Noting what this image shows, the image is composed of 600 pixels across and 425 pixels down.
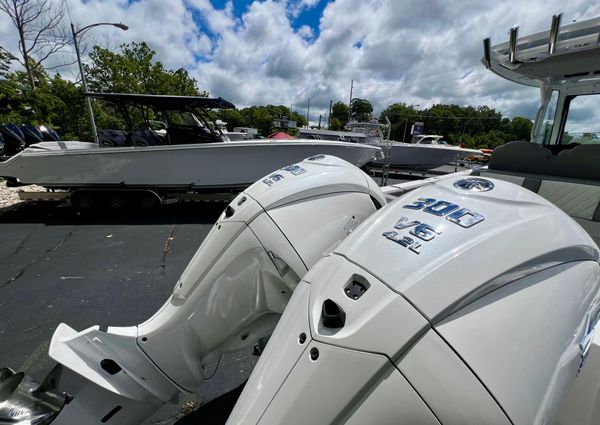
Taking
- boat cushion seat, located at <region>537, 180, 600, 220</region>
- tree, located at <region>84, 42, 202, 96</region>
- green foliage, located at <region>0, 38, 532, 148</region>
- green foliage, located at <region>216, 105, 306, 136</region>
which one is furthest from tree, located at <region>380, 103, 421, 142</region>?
boat cushion seat, located at <region>537, 180, 600, 220</region>

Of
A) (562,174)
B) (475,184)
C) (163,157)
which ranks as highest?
(475,184)

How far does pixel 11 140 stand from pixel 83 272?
6.13 m

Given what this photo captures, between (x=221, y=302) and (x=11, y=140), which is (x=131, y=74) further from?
(x=221, y=302)

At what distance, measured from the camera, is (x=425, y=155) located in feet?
36.6

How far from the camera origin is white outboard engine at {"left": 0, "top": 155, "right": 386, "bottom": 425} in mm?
1150

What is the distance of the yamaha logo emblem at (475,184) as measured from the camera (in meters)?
0.89

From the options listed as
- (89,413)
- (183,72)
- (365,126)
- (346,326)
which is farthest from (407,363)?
(183,72)

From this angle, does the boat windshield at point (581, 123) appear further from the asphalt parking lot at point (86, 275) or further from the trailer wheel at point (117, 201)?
the trailer wheel at point (117, 201)

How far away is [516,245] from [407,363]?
377mm

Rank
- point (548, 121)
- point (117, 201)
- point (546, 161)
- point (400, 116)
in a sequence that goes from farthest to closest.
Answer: point (400, 116) → point (117, 201) → point (548, 121) → point (546, 161)

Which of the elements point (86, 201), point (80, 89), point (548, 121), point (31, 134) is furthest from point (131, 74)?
point (548, 121)

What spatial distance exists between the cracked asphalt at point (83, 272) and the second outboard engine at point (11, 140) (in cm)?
239

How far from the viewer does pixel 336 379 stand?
0.65 meters

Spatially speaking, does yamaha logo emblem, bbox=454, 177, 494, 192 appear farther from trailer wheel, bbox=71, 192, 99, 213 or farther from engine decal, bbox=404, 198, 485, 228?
trailer wheel, bbox=71, 192, 99, 213
